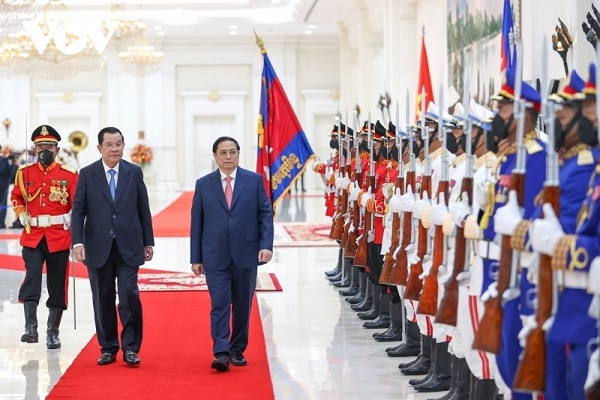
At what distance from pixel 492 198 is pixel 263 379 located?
246cm

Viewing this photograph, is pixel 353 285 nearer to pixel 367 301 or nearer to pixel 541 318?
pixel 367 301

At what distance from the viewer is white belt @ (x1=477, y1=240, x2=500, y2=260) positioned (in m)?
4.93

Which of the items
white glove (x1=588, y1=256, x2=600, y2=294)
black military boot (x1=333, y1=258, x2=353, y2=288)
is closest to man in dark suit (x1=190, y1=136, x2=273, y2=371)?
white glove (x1=588, y1=256, x2=600, y2=294)

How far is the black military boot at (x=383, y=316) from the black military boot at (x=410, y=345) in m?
0.97

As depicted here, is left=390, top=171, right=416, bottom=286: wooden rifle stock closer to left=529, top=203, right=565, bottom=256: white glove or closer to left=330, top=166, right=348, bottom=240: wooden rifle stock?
left=529, top=203, right=565, bottom=256: white glove

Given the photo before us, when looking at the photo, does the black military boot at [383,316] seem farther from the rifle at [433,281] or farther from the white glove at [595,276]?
the white glove at [595,276]

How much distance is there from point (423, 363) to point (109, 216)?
7.16ft

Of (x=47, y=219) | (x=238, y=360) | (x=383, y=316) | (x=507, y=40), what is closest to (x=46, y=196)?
(x=47, y=219)

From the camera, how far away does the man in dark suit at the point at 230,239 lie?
23.7ft

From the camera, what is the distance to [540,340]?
4.20 metres

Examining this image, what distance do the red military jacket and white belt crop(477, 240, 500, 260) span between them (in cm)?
396

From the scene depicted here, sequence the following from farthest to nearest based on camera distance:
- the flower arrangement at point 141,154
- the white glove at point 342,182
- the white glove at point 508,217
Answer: the flower arrangement at point 141,154
the white glove at point 342,182
the white glove at point 508,217

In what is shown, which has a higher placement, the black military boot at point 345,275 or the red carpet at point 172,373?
the black military boot at point 345,275

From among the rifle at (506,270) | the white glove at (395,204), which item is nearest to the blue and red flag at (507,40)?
the white glove at (395,204)
